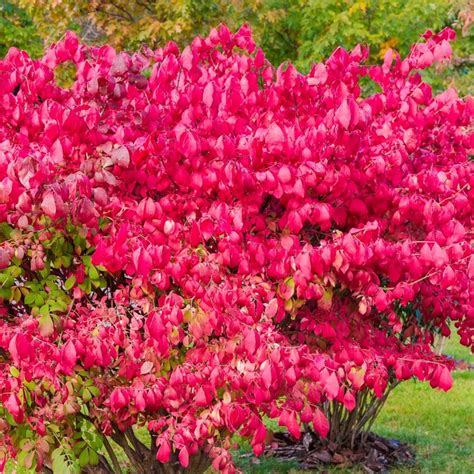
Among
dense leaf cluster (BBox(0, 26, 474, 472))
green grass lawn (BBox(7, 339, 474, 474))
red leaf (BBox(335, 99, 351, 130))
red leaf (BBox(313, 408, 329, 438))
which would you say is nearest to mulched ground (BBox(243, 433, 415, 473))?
green grass lawn (BBox(7, 339, 474, 474))

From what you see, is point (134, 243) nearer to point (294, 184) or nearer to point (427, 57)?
point (294, 184)

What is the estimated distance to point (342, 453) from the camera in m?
5.50

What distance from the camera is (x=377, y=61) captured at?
16.0 meters

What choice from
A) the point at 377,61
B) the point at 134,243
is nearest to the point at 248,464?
the point at 134,243

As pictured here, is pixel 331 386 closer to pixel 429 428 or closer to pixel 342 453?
pixel 342 453

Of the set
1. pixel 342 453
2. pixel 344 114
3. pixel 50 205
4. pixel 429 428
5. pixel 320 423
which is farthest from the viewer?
pixel 429 428

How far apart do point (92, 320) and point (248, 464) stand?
267 cm

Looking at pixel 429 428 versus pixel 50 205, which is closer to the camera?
pixel 50 205

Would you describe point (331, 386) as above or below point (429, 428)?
above

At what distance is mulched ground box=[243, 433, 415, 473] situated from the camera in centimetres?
545

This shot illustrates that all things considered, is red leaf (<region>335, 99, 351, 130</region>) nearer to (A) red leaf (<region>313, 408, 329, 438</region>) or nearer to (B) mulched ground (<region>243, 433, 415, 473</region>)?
(A) red leaf (<region>313, 408, 329, 438</region>)

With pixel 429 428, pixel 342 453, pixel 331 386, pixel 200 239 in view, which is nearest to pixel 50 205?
pixel 200 239

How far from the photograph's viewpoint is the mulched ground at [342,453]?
5.45m

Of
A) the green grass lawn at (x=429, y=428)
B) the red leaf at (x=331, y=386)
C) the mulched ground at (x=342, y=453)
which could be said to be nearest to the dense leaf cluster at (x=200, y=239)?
the red leaf at (x=331, y=386)
